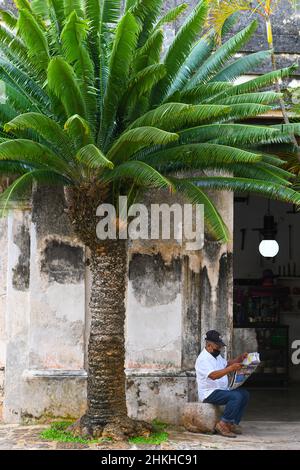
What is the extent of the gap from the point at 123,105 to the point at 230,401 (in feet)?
13.1

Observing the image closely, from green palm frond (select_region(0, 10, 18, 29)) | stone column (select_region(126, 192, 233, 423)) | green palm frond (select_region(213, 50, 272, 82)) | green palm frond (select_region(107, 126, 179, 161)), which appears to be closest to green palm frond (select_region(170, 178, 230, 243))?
green palm frond (select_region(107, 126, 179, 161))

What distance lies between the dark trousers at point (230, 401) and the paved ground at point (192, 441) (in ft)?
0.95

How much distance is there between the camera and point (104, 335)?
9.28m

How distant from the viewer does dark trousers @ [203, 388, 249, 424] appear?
9.72 meters

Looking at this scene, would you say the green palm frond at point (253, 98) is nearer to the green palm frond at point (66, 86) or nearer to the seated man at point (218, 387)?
the green palm frond at point (66, 86)

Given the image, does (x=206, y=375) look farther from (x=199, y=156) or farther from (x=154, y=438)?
(x=199, y=156)

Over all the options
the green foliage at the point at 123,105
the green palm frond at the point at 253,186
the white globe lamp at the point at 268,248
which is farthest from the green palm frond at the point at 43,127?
the white globe lamp at the point at 268,248

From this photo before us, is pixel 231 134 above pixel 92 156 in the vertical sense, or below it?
above

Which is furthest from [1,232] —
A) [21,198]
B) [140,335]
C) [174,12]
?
[174,12]

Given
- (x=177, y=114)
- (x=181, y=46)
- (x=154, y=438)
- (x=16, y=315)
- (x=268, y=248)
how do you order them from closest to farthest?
1. (x=177, y=114)
2. (x=181, y=46)
3. (x=154, y=438)
4. (x=16, y=315)
5. (x=268, y=248)

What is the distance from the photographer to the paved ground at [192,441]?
9159 mm

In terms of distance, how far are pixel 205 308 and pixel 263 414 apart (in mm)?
2588

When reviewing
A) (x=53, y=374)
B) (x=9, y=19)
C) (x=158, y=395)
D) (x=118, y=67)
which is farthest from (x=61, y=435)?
(x=9, y=19)

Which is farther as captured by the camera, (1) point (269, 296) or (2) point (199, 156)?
(1) point (269, 296)
